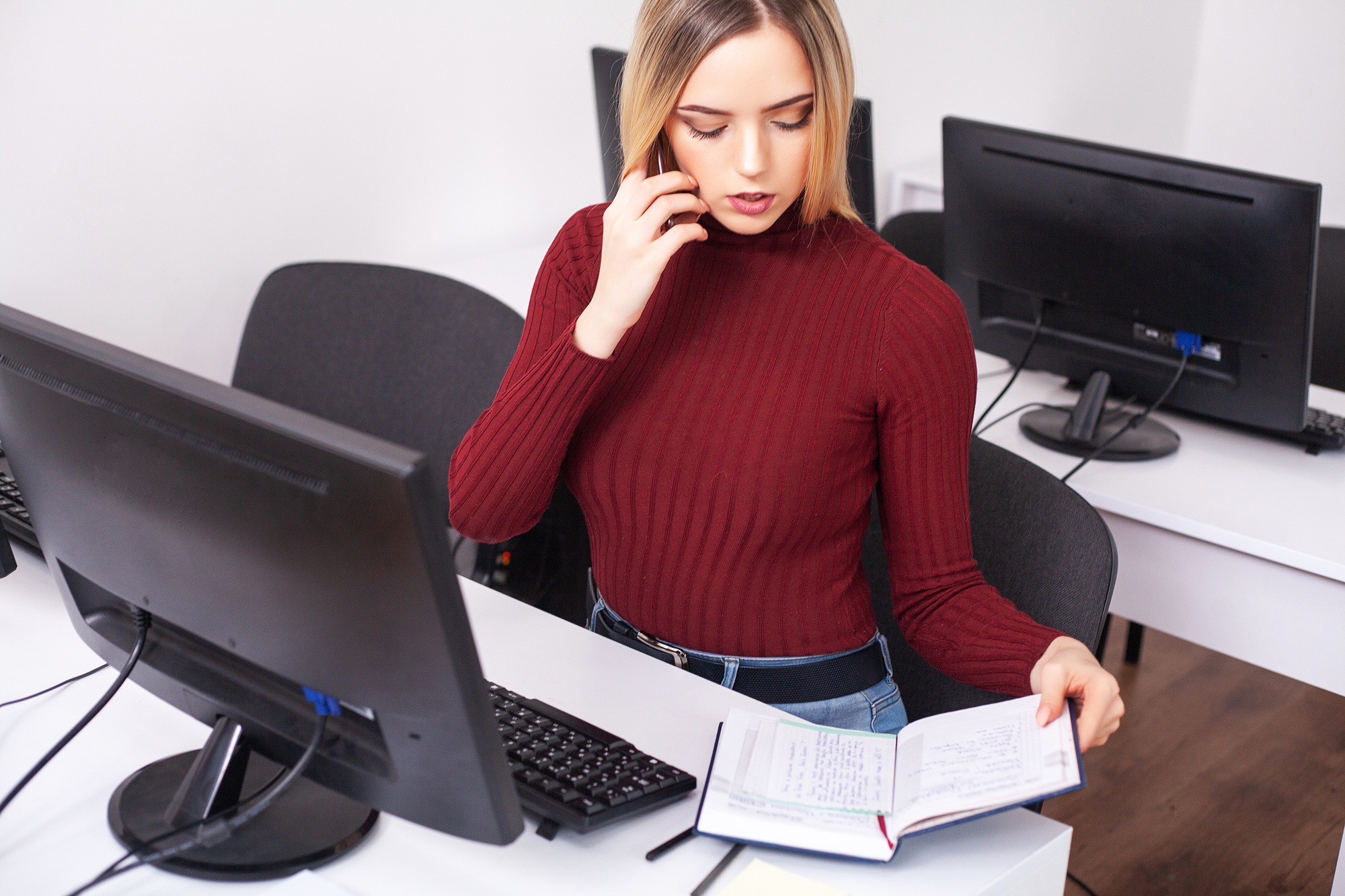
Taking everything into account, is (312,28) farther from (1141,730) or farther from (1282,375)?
(1141,730)

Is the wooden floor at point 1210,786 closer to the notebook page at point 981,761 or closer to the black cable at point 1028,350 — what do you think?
the black cable at point 1028,350

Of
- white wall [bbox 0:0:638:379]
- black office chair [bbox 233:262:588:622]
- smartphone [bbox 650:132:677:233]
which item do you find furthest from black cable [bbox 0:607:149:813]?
white wall [bbox 0:0:638:379]

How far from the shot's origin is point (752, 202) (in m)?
1.05

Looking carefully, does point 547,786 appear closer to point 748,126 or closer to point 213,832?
point 213,832

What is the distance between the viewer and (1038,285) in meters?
1.69

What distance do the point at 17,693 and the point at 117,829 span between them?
0.82 ft

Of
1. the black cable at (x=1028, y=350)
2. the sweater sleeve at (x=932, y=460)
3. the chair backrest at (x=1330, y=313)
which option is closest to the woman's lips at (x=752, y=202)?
the sweater sleeve at (x=932, y=460)

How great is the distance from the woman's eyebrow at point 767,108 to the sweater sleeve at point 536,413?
0.21 m

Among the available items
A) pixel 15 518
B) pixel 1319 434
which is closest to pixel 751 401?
pixel 15 518

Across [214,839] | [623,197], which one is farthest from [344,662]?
[623,197]

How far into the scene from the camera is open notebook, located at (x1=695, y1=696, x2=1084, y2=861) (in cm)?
81

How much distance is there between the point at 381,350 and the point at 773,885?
3.67 ft

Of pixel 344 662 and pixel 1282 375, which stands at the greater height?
pixel 344 662

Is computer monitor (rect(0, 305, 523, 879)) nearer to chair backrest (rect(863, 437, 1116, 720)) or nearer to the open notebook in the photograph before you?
the open notebook
